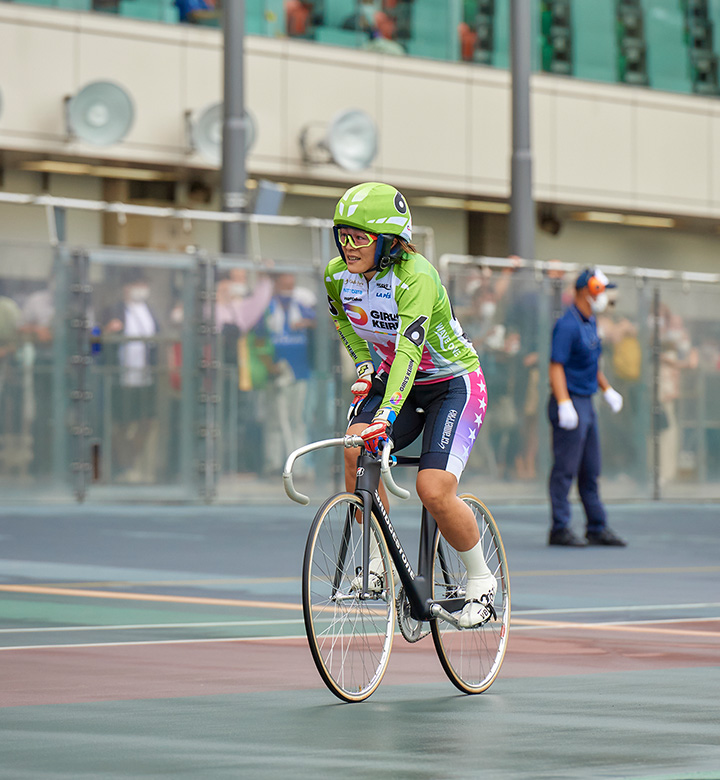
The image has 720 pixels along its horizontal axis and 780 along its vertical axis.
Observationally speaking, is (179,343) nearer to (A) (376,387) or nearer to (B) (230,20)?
(B) (230,20)

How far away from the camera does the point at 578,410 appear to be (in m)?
14.3

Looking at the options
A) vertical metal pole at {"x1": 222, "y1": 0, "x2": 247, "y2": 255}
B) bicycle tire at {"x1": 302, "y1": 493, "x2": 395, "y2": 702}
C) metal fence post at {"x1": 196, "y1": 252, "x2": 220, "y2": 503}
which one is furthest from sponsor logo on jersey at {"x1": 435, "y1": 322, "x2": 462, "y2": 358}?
vertical metal pole at {"x1": 222, "y1": 0, "x2": 247, "y2": 255}

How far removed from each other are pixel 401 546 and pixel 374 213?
1.25 m

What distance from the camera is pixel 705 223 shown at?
34094 mm

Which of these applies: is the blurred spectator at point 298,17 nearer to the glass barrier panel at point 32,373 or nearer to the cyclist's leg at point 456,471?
the glass barrier panel at point 32,373

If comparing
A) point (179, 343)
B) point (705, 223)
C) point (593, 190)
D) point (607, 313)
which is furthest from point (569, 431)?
point (705, 223)

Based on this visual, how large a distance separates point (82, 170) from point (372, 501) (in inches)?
810

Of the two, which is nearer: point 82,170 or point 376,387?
point 376,387

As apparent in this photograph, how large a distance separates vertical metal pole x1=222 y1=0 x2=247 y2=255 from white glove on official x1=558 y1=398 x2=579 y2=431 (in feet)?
21.8

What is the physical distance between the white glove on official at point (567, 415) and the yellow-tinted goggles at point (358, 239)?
7628 mm

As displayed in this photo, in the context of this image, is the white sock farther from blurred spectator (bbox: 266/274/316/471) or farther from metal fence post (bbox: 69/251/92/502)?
blurred spectator (bbox: 266/274/316/471)

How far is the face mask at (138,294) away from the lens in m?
18.9

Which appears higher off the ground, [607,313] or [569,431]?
[607,313]

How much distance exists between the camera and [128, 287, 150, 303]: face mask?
742 inches
